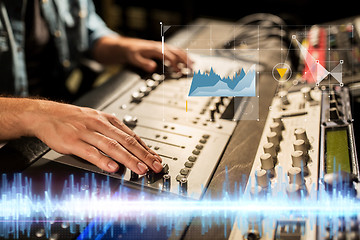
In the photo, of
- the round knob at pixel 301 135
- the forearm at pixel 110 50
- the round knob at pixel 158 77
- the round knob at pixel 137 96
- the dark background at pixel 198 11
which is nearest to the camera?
the round knob at pixel 301 135

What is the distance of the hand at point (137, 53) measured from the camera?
133 cm

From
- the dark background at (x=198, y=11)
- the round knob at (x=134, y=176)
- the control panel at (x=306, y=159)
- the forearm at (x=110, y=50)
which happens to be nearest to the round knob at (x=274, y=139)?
the control panel at (x=306, y=159)

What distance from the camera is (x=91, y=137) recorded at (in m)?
0.84

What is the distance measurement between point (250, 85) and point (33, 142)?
596 millimetres

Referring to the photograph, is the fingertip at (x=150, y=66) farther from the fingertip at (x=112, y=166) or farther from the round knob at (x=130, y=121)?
the fingertip at (x=112, y=166)

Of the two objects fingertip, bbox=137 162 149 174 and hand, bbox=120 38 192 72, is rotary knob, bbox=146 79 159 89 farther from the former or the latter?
fingertip, bbox=137 162 149 174

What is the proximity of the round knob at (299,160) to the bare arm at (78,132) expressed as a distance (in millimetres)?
292

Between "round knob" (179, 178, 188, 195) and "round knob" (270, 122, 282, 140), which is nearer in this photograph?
"round knob" (179, 178, 188, 195)

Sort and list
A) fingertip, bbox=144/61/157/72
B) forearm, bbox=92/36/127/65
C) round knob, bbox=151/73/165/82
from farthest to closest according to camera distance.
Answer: forearm, bbox=92/36/127/65
fingertip, bbox=144/61/157/72
round knob, bbox=151/73/165/82

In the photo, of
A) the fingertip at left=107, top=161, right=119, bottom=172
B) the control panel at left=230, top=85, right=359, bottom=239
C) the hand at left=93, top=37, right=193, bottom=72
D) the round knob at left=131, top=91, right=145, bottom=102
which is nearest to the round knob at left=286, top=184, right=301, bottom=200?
the control panel at left=230, top=85, right=359, bottom=239

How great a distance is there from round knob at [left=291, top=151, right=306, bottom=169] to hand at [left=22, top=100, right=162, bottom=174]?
0.29m

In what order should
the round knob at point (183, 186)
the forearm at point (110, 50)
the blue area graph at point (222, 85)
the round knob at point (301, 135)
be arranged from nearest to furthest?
the round knob at point (183, 186) → the round knob at point (301, 135) → the blue area graph at point (222, 85) → the forearm at point (110, 50)

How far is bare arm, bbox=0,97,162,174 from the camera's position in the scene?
0.80 metres

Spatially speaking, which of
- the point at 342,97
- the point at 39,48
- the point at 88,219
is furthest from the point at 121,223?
the point at 39,48
